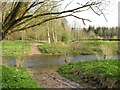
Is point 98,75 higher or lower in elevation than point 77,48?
lower

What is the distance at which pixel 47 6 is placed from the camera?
7.92 meters

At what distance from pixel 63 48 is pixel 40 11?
22.4 meters

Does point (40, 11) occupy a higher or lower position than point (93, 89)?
higher

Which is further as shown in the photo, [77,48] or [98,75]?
[77,48]

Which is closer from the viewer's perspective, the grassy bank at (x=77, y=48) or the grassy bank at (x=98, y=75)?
the grassy bank at (x=98, y=75)

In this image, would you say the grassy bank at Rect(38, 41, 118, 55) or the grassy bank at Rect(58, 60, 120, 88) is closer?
the grassy bank at Rect(58, 60, 120, 88)

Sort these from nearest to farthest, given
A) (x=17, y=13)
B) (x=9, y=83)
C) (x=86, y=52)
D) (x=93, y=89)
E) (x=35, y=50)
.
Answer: (x=17, y=13) → (x=9, y=83) → (x=93, y=89) → (x=86, y=52) → (x=35, y=50)

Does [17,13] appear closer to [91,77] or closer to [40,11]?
[40,11]

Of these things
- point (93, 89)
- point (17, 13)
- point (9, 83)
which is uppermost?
point (17, 13)

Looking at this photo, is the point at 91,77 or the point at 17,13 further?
the point at 91,77

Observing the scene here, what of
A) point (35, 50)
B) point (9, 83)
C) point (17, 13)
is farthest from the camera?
point (35, 50)

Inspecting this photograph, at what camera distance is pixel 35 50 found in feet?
121

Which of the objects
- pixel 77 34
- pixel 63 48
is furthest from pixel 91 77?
pixel 77 34

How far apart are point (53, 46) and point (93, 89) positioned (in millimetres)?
24150
